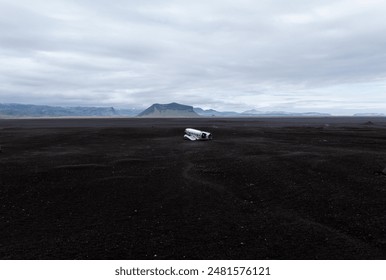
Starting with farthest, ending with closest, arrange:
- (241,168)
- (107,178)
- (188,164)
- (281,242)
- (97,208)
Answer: (188,164) < (241,168) < (107,178) < (97,208) < (281,242)

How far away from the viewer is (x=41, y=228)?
11.4 m

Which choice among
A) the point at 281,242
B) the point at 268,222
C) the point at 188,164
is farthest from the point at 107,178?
the point at 281,242

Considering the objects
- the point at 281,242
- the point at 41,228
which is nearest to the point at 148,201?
the point at 41,228

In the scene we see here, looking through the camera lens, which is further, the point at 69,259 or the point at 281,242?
the point at 281,242

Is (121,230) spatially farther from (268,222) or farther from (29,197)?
(29,197)

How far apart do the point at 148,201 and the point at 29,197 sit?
6.63m

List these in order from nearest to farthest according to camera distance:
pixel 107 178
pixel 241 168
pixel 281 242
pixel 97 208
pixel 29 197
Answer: pixel 281 242
pixel 97 208
pixel 29 197
pixel 107 178
pixel 241 168

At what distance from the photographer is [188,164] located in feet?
75.5

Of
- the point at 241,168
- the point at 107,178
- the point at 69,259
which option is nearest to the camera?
the point at 69,259

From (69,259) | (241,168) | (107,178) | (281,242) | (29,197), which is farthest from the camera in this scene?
(241,168)

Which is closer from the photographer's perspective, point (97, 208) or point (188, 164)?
point (97, 208)

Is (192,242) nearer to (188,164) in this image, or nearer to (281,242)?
(281,242)

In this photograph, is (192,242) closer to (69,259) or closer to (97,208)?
(69,259)

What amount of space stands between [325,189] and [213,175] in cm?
708
